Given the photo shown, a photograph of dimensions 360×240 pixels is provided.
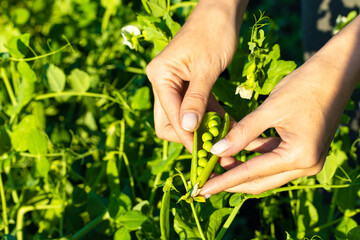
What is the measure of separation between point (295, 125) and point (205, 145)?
17 cm

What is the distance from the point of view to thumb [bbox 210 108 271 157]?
0.65m

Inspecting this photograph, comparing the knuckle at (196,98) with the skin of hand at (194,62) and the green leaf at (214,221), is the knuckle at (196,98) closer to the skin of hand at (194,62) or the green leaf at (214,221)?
the skin of hand at (194,62)

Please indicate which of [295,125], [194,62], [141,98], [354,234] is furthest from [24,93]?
[354,234]

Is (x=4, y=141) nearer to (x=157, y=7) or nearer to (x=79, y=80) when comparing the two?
(x=79, y=80)

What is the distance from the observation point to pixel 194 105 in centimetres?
69

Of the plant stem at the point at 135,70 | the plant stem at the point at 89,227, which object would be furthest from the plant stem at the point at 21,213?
the plant stem at the point at 135,70

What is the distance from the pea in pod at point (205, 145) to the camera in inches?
26.6

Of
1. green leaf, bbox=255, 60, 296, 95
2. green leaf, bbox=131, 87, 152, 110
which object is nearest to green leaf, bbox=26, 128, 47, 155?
green leaf, bbox=131, 87, 152, 110

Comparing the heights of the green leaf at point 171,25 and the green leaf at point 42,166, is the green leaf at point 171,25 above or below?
above

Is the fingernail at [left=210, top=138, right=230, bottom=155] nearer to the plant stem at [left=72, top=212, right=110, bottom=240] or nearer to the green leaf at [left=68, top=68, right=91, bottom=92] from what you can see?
the plant stem at [left=72, top=212, right=110, bottom=240]

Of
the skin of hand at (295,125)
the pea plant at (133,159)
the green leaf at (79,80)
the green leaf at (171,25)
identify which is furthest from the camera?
the green leaf at (79,80)

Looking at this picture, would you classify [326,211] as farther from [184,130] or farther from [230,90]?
[184,130]

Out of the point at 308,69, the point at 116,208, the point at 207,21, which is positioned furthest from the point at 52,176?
the point at 308,69

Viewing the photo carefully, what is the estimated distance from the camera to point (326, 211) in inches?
45.0
